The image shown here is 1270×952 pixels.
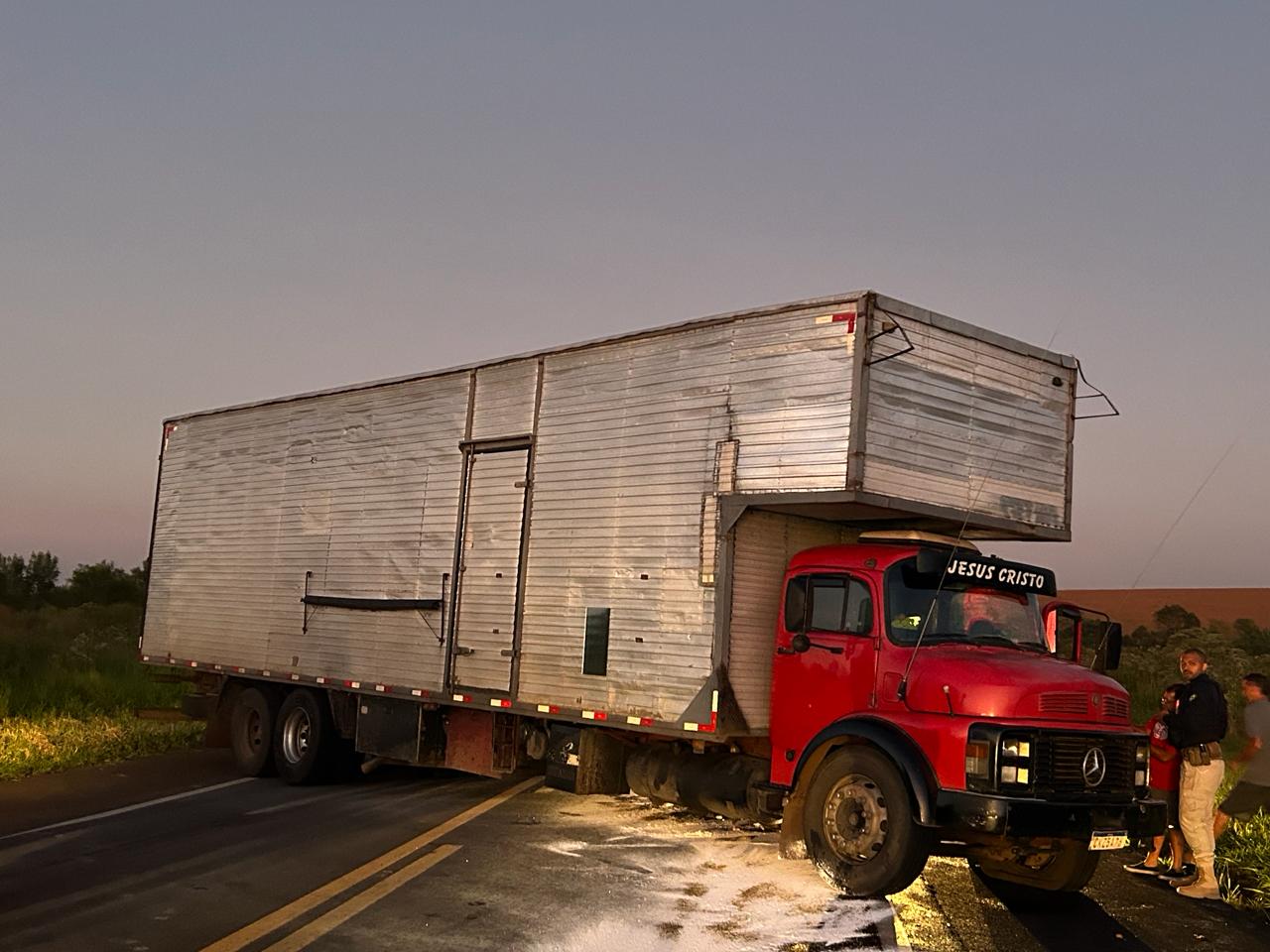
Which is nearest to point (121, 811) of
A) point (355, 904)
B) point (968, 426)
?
point (355, 904)

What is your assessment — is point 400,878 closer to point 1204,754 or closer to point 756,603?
point 756,603

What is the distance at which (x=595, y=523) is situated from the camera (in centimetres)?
1134

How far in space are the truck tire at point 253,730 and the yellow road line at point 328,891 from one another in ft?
13.9

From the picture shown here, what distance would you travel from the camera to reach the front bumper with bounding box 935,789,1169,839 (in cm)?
808

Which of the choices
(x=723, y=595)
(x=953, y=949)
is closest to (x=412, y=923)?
(x=953, y=949)

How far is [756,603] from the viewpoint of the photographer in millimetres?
10336

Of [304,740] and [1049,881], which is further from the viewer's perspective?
[304,740]

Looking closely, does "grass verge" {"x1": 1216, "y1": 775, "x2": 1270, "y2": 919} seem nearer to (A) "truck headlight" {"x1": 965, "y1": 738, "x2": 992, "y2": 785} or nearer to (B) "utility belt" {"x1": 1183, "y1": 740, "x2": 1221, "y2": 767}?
(B) "utility belt" {"x1": 1183, "y1": 740, "x2": 1221, "y2": 767}

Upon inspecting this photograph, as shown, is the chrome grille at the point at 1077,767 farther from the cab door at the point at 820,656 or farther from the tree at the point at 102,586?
the tree at the point at 102,586

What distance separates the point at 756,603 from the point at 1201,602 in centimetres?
5541

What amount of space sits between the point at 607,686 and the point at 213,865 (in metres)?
3.59

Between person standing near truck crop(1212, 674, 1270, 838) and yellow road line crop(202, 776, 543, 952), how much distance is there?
253 inches

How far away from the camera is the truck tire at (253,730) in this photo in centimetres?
1514

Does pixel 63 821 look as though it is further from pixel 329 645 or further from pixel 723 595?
pixel 723 595
